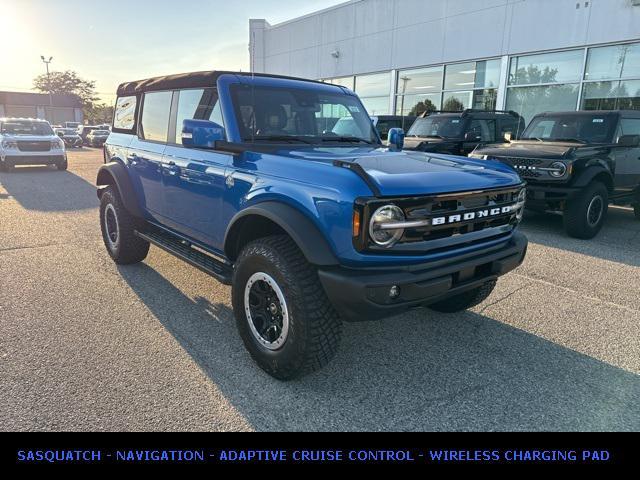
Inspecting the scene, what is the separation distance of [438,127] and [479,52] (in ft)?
20.5

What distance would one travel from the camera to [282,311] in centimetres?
280

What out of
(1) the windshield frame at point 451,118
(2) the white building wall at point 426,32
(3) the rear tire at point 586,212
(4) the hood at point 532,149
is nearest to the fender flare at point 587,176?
(3) the rear tire at point 586,212

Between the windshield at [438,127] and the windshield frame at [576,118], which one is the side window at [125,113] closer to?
the windshield frame at [576,118]

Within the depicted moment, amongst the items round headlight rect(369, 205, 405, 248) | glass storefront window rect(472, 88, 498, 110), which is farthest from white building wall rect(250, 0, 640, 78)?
round headlight rect(369, 205, 405, 248)

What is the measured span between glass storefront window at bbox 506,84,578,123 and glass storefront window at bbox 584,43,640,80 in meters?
0.65

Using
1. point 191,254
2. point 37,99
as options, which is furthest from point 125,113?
point 37,99

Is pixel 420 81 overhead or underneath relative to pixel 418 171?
overhead

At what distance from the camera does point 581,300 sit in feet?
14.4

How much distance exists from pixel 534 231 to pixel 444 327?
452cm

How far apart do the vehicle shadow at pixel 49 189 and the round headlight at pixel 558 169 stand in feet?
27.1

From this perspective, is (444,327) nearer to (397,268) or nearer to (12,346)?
(397,268)

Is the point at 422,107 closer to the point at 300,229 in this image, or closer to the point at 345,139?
the point at 345,139

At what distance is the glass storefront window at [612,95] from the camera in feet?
39.4
